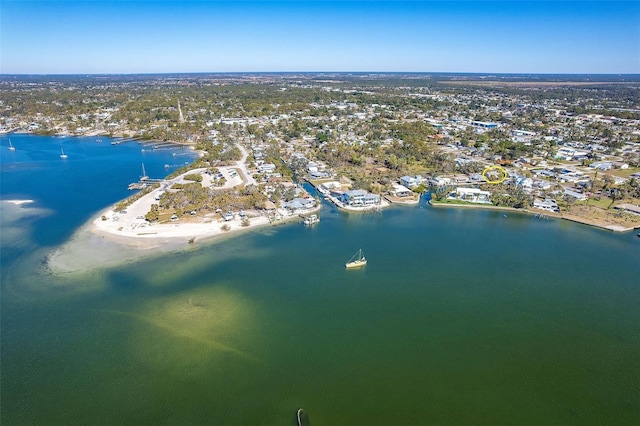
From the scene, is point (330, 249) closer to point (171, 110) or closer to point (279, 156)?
point (279, 156)

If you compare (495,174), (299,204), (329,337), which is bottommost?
(329,337)

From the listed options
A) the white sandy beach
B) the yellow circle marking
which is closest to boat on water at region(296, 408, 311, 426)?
the white sandy beach

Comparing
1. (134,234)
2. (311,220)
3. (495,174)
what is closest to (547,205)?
(495,174)

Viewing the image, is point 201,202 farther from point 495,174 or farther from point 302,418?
point 495,174

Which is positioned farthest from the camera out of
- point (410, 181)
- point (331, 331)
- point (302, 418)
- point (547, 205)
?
point (410, 181)

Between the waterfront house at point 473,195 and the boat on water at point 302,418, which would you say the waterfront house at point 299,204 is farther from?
the boat on water at point 302,418

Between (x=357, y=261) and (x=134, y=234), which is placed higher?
(x=134, y=234)

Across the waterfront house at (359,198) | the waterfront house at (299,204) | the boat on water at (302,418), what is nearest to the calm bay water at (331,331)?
the boat on water at (302,418)

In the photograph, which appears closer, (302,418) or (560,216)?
(302,418)
